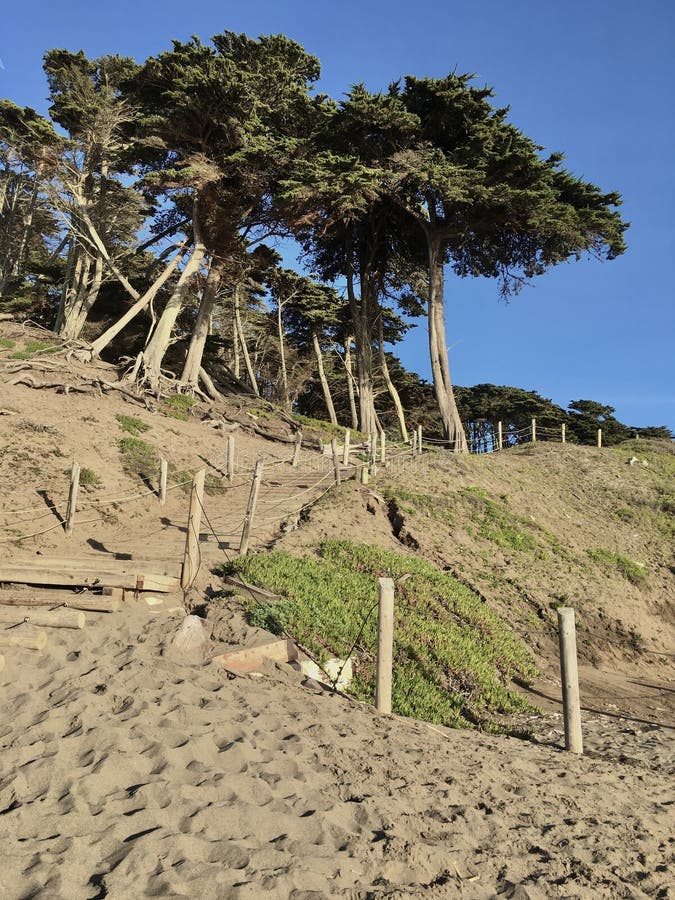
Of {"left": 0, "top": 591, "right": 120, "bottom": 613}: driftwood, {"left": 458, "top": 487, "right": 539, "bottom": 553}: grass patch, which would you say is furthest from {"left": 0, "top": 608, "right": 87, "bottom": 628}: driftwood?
{"left": 458, "top": 487, "right": 539, "bottom": 553}: grass patch

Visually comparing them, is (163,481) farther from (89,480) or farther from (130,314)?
(130,314)

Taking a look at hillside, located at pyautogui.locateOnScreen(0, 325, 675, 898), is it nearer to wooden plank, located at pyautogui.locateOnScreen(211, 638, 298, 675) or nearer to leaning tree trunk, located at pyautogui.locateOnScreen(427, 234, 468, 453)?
wooden plank, located at pyautogui.locateOnScreen(211, 638, 298, 675)

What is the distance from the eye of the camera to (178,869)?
3248mm

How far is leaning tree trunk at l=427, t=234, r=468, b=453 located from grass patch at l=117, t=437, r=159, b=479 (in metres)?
13.0

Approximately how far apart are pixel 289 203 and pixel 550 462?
14.7 metres

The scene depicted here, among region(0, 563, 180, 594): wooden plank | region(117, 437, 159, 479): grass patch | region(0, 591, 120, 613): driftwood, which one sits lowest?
region(0, 591, 120, 613): driftwood

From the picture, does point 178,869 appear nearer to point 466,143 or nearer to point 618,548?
point 618,548

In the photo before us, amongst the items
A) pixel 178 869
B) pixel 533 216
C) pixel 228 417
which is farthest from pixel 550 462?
pixel 178 869

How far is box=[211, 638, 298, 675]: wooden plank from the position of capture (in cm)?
661

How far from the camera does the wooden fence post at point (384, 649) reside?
638 cm

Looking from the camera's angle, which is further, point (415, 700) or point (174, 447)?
point (174, 447)

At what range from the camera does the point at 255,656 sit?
686 cm

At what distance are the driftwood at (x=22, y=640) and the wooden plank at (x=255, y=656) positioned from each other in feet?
6.04

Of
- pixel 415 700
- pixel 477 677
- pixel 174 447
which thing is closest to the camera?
pixel 415 700
